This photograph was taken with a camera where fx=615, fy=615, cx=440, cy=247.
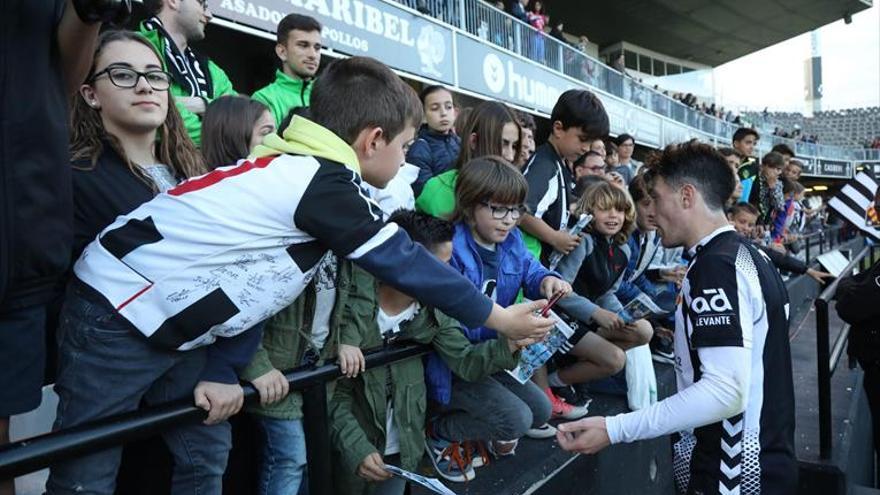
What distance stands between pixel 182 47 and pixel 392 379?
2.42m

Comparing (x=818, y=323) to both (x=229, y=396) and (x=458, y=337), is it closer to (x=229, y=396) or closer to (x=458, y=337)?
(x=458, y=337)

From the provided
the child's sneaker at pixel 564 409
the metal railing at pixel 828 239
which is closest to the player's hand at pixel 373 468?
the child's sneaker at pixel 564 409

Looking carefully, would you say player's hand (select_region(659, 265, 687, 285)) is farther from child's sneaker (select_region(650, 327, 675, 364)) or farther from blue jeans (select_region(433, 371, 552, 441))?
blue jeans (select_region(433, 371, 552, 441))

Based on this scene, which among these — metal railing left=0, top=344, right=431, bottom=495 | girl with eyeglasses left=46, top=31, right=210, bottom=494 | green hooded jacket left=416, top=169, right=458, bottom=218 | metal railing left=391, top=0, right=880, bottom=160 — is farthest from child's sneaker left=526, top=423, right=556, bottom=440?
metal railing left=391, top=0, right=880, bottom=160

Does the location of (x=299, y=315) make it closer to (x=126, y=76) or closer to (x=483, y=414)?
(x=126, y=76)

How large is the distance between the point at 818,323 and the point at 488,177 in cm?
231

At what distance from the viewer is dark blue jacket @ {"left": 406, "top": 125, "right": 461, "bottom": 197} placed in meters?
4.35

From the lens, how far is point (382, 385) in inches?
90.3

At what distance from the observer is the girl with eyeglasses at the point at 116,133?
1.78 m

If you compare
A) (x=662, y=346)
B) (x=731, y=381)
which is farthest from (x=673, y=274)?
(x=731, y=381)

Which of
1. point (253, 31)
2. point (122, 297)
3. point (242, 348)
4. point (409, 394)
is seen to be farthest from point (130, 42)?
point (253, 31)

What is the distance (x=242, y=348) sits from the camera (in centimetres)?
167

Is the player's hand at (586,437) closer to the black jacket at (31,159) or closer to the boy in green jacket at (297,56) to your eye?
the black jacket at (31,159)

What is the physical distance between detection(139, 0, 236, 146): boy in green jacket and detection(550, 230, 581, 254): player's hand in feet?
6.77
